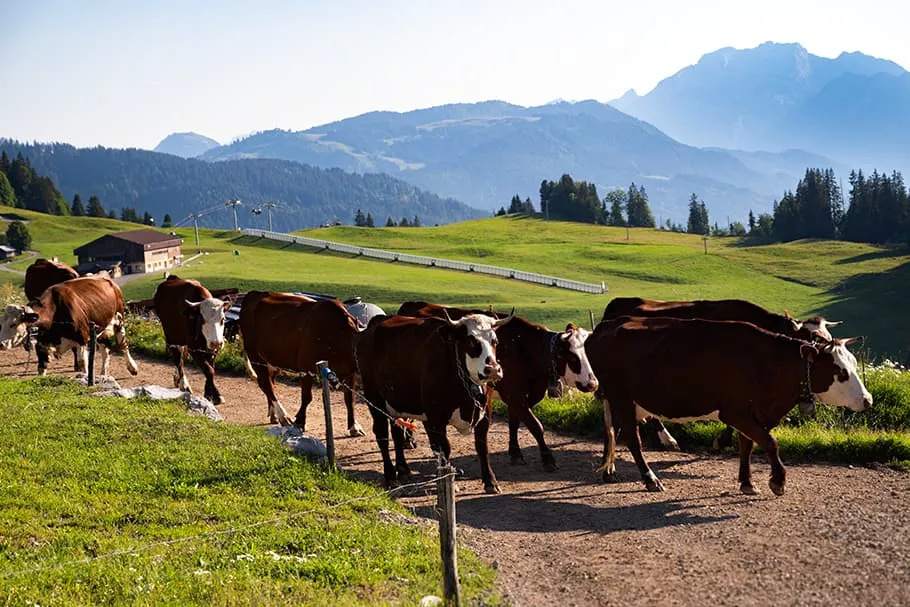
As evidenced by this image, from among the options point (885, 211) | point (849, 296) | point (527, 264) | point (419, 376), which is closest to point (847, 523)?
point (419, 376)

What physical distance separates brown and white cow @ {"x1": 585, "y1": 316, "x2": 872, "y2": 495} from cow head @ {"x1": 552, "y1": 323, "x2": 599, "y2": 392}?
0.78 metres

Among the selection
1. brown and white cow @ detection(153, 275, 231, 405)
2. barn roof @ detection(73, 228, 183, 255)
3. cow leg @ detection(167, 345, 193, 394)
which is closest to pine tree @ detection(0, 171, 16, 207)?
barn roof @ detection(73, 228, 183, 255)

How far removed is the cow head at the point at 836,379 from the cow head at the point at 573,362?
3487mm

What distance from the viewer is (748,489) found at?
13.0 meters

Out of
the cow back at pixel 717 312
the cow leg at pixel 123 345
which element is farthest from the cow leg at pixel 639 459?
the cow leg at pixel 123 345

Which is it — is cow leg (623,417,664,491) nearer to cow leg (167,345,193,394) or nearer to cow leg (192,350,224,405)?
cow leg (192,350,224,405)

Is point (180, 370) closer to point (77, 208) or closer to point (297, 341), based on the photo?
point (297, 341)

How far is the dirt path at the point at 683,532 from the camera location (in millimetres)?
9289

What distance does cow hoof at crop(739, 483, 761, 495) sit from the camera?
12967 mm

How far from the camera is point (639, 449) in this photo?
1379cm

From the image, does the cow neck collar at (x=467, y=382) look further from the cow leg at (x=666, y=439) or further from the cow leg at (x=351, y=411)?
the cow leg at (x=351, y=411)

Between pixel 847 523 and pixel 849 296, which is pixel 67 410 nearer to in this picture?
pixel 847 523

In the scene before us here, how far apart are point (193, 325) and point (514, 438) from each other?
9585 mm

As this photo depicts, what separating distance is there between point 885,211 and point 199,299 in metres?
134
